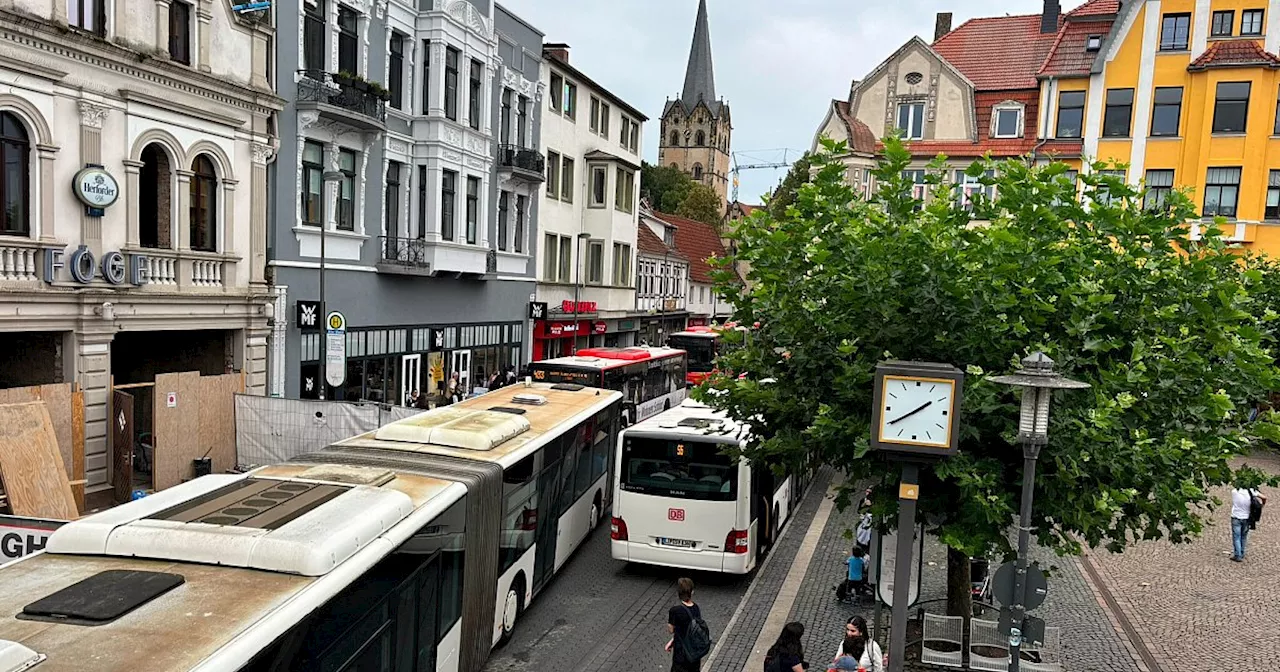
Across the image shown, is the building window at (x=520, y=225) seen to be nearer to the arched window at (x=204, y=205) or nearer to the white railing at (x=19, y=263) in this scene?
the arched window at (x=204, y=205)

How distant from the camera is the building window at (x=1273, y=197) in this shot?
36250mm

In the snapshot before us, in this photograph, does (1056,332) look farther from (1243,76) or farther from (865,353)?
(1243,76)

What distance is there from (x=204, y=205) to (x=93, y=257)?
3.47 metres

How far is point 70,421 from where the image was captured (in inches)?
637

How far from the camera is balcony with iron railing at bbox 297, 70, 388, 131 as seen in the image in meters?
23.7

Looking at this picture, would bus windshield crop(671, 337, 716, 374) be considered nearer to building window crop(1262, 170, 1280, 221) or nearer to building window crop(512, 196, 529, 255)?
building window crop(512, 196, 529, 255)

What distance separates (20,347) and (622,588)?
12792 millimetres

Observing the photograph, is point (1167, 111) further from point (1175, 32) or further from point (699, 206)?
point (699, 206)

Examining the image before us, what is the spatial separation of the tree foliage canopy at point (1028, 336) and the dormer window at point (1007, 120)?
110 feet

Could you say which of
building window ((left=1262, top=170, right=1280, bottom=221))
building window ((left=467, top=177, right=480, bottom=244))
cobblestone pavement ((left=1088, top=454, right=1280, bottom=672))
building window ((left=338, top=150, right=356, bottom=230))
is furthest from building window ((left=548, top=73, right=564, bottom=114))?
cobblestone pavement ((left=1088, top=454, right=1280, bottom=672))

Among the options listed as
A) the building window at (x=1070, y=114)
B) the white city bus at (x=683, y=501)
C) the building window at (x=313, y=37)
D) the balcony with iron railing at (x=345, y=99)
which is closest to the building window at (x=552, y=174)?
the balcony with iron railing at (x=345, y=99)

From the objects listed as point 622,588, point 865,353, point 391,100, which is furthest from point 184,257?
point 865,353

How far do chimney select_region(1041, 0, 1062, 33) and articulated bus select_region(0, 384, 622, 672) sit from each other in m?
41.2

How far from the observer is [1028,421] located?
8.10m
